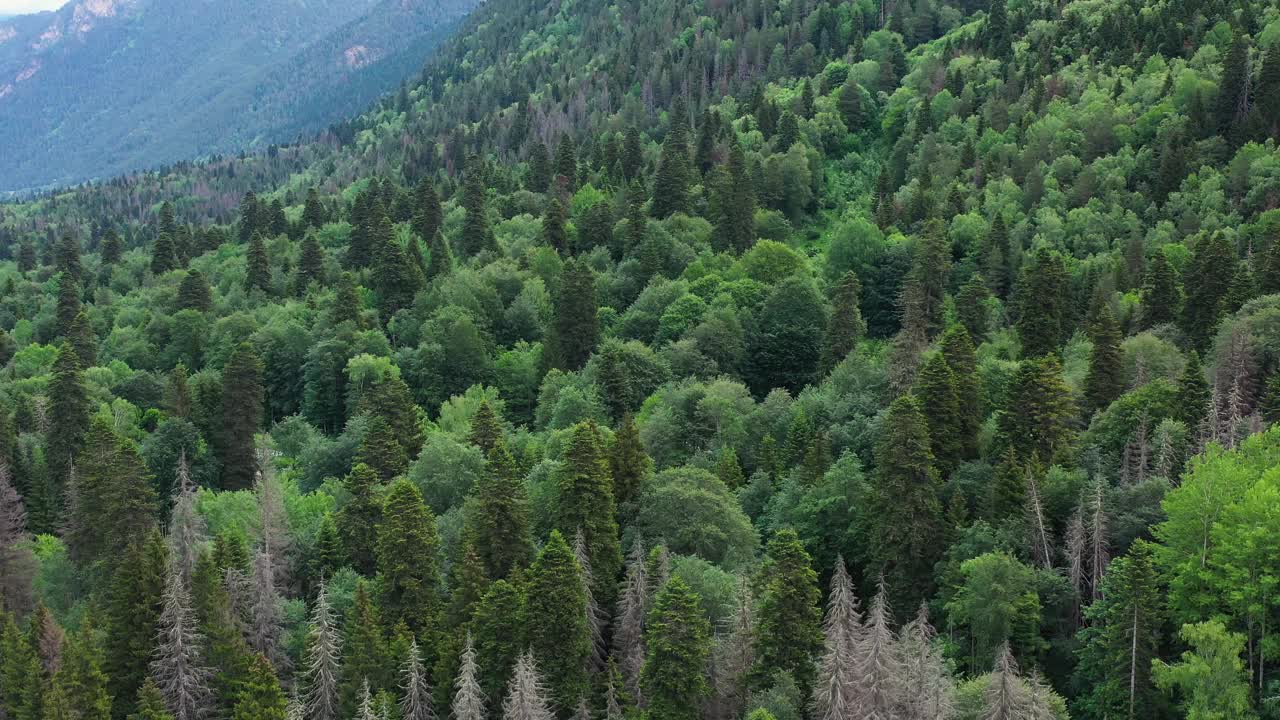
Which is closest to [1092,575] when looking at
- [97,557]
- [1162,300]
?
[1162,300]

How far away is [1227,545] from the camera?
53844mm

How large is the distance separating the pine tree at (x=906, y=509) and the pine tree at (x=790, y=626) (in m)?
9.52

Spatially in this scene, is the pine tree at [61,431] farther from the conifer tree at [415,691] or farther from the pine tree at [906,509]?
the pine tree at [906,509]

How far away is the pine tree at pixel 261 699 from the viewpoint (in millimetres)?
61719

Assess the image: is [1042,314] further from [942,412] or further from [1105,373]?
[942,412]

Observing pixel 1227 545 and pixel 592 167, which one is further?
pixel 592 167

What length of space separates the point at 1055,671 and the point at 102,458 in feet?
219

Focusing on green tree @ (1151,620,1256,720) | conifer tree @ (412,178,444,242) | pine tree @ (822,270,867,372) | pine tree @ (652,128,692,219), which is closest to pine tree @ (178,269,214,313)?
conifer tree @ (412,178,444,242)

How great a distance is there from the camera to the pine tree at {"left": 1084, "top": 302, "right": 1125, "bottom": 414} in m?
82.5

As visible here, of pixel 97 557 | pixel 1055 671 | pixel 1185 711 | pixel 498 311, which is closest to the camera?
pixel 1185 711

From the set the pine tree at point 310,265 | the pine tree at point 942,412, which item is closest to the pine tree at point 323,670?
the pine tree at point 942,412

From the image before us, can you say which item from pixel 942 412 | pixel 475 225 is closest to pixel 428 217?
pixel 475 225

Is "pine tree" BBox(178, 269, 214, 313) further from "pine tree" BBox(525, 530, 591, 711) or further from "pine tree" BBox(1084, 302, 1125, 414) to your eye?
"pine tree" BBox(1084, 302, 1125, 414)

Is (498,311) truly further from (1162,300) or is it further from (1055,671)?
(1055,671)
